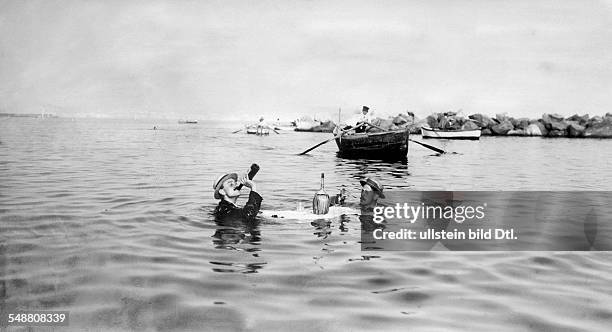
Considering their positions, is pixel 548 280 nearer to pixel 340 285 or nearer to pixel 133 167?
pixel 340 285

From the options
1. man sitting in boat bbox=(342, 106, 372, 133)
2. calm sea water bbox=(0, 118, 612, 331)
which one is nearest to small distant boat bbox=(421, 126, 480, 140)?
man sitting in boat bbox=(342, 106, 372, 133)

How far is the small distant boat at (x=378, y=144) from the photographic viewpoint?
902 inches

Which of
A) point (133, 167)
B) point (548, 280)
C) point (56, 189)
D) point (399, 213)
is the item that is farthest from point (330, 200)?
point (133, 167)

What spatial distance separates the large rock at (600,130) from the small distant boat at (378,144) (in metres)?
55.4

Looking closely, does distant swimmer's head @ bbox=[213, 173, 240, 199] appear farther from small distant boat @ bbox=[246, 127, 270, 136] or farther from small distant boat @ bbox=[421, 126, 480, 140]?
small distant boat @ bbox=[246, 127, 270, 136]

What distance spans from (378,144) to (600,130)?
57.0 m

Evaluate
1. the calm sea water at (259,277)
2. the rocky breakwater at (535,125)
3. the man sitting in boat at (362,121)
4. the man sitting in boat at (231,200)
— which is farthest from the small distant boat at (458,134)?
the calm sea water at (259,277)

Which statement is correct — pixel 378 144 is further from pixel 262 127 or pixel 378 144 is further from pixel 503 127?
pixel 503 127

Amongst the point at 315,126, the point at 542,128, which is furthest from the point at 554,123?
the point at 315,126

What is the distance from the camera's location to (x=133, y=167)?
17.1 metres

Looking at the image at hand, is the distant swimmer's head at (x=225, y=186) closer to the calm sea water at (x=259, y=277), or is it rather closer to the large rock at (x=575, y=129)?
the calm sea water at (x=259, y=277)

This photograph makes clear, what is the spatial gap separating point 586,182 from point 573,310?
14.4m

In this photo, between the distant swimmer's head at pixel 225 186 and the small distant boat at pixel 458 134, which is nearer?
the distant swimmer's head at pixel 225 186

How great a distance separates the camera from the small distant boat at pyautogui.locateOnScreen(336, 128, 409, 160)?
22.9 meters
